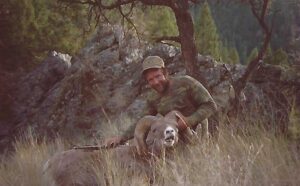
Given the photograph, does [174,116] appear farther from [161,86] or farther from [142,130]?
[161,86]

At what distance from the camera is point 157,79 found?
229 inches

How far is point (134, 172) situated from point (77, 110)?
7502 mm

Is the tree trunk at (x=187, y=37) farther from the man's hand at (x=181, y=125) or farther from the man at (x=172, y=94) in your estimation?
the man's hand at (x=181, y=125)

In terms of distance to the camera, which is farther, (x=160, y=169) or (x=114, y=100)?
(x=114, y=100)

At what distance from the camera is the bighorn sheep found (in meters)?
5.35

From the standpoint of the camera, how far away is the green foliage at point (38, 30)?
51.8 ft

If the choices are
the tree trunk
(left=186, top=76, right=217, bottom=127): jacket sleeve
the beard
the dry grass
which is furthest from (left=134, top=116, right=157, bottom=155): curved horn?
the tree trunk

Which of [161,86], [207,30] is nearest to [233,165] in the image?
[161,86]

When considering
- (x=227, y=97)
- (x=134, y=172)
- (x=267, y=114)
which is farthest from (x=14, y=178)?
(x=227, y=97)

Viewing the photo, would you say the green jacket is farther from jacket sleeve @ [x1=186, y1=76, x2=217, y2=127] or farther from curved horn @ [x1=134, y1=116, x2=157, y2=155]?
curved horn @ [x1=134, y1=116, x2=157, y2=155]

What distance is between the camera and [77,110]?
12930mm

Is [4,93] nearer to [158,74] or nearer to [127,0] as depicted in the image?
[127,0]

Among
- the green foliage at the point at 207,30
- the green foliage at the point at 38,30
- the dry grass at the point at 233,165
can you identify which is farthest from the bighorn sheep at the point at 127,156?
the green foliage at the point at 207,30

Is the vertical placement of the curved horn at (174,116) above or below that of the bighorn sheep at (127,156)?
above
